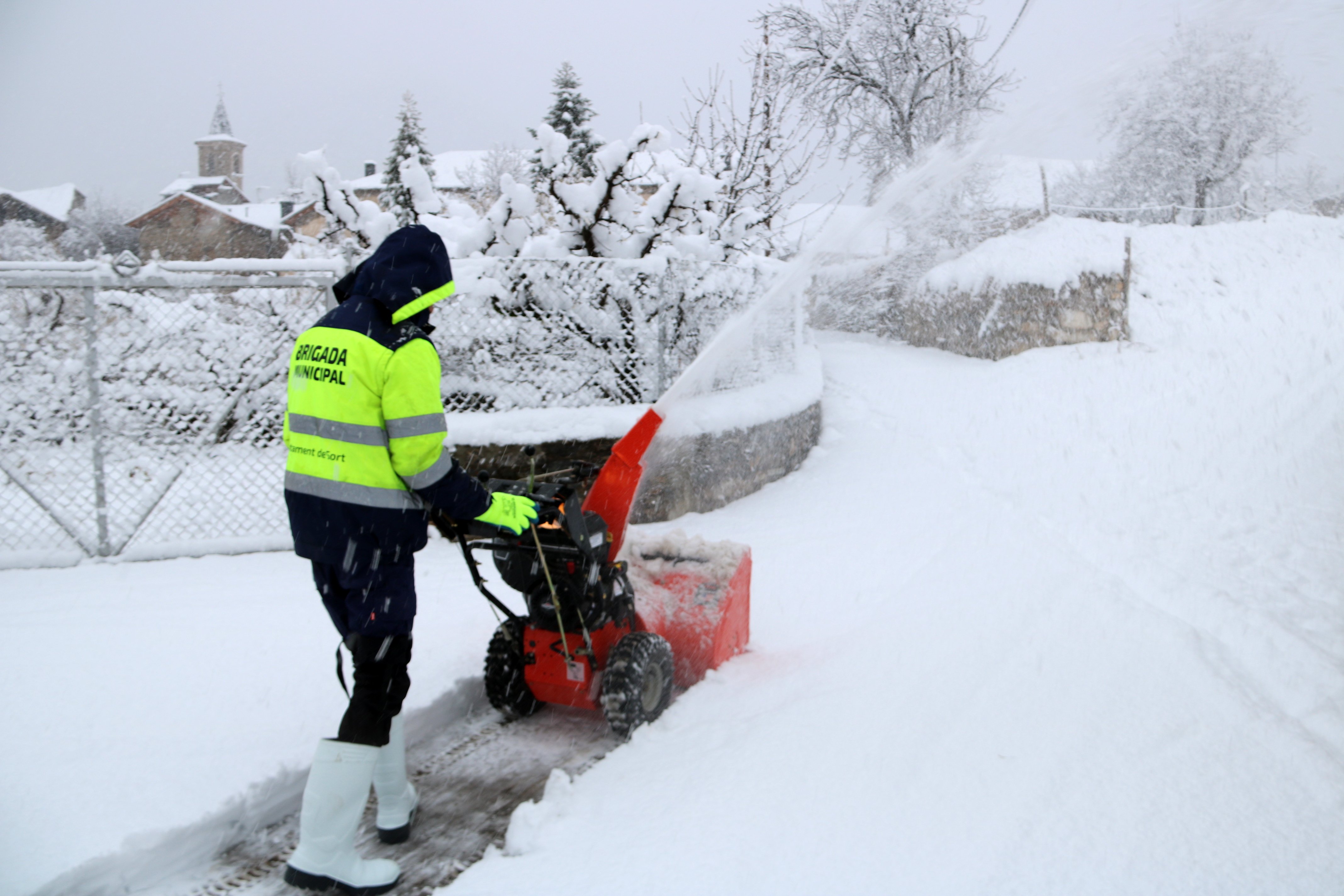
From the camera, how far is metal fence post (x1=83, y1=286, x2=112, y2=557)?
5.20 metres

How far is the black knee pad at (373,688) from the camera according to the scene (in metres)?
2.48

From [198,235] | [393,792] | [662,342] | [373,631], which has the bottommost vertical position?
[393,792]

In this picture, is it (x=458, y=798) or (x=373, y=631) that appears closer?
(x=373, y=631)

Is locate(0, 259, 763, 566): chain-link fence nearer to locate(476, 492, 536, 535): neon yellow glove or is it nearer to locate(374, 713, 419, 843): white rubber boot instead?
locate(374, 713, 419, 843): white rubber boot

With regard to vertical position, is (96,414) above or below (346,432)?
below

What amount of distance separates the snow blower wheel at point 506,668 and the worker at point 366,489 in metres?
0.85

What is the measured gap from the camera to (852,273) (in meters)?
17.2

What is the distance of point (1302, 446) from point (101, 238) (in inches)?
2216

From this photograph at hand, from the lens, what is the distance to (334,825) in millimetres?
2424

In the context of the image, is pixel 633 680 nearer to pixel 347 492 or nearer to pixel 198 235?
pixel 347 492

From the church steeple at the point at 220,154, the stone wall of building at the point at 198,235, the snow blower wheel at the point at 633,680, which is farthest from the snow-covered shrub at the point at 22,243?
the church steeple at the point at 220,154

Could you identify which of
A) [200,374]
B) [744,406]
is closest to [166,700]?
[200,374]

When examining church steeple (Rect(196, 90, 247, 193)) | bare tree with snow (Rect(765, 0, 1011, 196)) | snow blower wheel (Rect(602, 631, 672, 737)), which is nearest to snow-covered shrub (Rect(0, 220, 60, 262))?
bare tree with snow (Rect(765, 0, 1011, 196))

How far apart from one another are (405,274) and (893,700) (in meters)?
2.61
